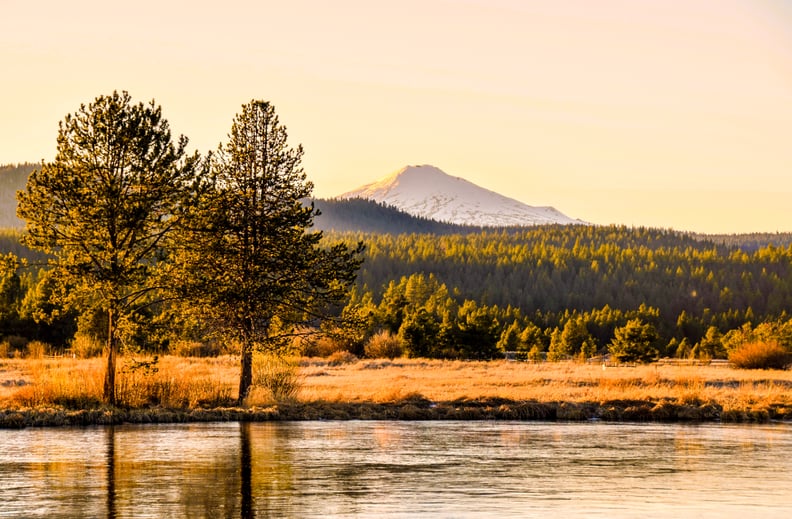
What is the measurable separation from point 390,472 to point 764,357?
53061mm

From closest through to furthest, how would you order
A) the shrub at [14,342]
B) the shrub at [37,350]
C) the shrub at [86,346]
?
the shrub at [37,350]
the shrub at [86,346]
the shrub at [14,342]

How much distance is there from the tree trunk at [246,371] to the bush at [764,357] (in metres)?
41.7

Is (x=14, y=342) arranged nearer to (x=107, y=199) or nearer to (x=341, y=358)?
(x=341, y=358)

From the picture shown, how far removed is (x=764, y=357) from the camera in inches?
2672

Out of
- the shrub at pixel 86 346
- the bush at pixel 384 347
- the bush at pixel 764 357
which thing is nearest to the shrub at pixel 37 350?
the shrub at pixel 86 346

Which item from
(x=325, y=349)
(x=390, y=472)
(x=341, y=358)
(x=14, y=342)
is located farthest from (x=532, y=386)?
(x=14, y=342)

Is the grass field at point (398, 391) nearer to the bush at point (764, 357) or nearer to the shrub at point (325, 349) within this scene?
the bush at point (764, 357)

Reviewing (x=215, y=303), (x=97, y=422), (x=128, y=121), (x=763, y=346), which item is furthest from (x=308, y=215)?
(x=763, y=346)

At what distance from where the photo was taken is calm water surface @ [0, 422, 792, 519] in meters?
16.8

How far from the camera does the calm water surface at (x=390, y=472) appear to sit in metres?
16.8

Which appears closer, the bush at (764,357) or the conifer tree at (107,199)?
the conifer tree at (107,199)

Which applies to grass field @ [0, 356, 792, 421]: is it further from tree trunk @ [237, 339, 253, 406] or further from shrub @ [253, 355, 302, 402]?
tree trunk @ [237, 339, 253, 406]

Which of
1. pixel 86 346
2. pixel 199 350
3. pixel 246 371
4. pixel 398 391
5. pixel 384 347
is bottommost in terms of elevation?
pixel 398 391

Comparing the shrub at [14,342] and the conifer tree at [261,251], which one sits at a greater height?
the conifer tree at [261,251]
